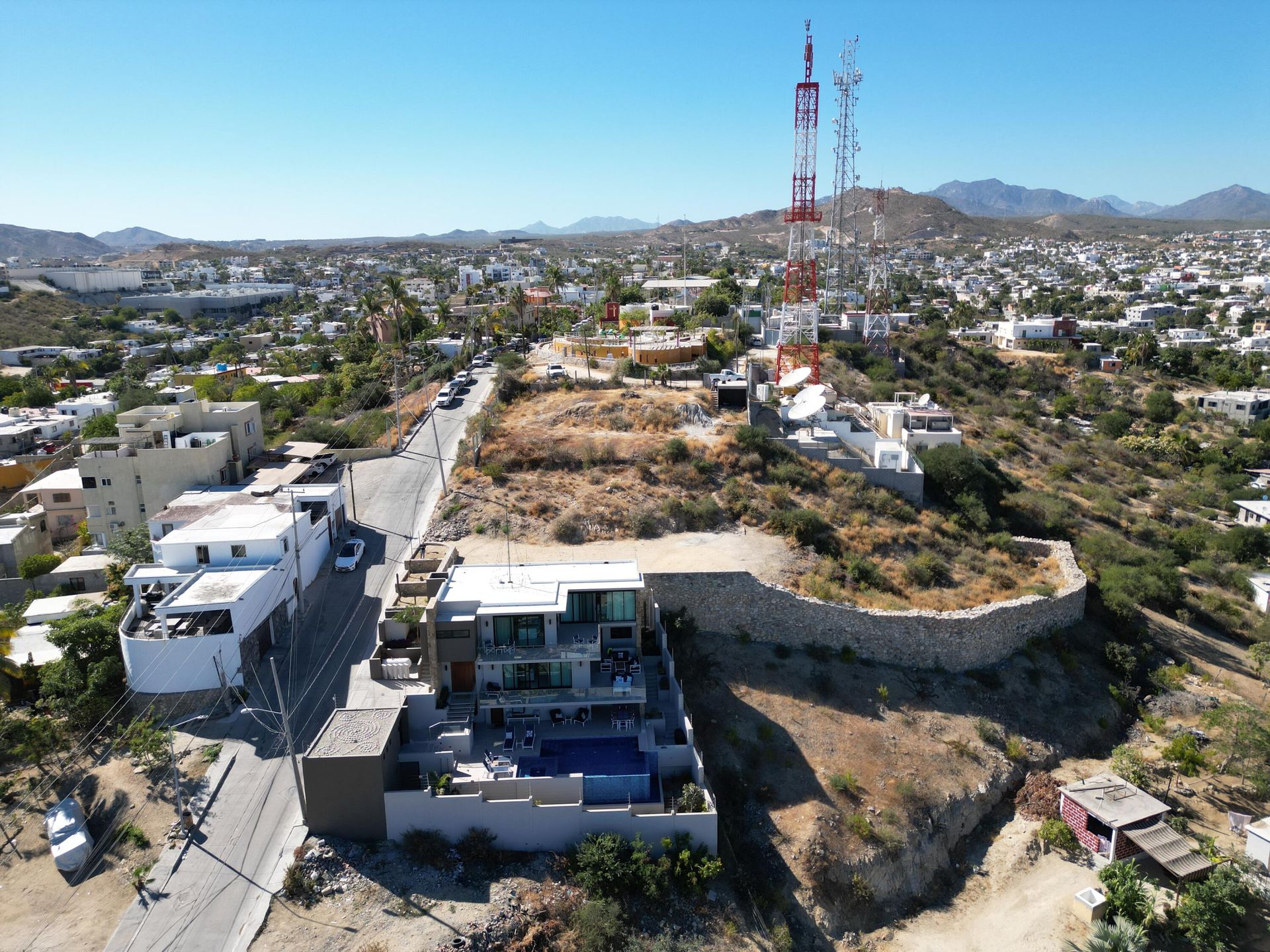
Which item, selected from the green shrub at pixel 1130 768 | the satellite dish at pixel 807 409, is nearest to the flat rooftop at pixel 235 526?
the satellite dish at pixel 807 409

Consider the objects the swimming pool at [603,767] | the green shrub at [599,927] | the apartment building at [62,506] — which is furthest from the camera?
the apartment building at [62,506]

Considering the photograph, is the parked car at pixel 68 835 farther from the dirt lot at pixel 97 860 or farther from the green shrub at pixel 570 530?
the green shrub at pixel 570 530

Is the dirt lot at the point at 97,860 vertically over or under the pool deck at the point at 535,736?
under

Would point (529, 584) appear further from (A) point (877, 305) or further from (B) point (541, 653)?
(A) point (877, 305)

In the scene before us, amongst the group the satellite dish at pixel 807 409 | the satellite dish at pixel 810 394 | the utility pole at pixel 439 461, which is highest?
the satellite dish at pixel 810 394

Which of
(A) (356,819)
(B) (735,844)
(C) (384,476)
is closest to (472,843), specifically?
(A) (356,819)
